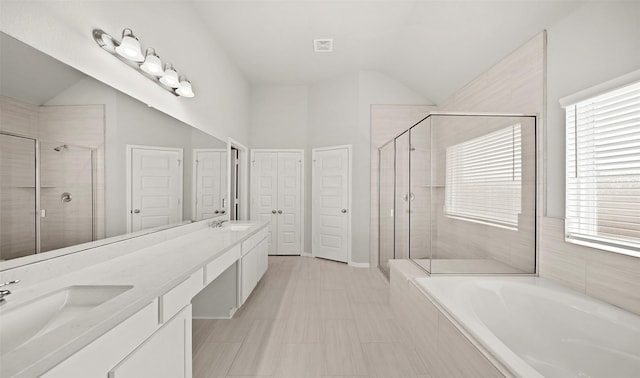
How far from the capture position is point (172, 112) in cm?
233

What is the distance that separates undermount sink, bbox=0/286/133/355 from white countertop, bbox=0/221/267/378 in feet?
0.14

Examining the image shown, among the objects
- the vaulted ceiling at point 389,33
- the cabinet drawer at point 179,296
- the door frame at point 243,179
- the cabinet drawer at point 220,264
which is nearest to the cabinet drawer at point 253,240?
the cabinet drawer at point 220,264

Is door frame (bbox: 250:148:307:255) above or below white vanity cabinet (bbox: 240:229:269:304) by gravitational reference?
above

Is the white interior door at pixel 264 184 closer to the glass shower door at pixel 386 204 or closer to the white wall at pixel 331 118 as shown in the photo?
the white wall at pixel 331 118

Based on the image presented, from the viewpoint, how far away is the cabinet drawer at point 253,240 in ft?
8.75

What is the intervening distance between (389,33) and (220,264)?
127 inches

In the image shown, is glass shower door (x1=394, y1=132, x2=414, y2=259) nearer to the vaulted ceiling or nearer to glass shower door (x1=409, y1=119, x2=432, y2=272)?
glass shower door (x1=409, y1=119, x2=432, y2=272)

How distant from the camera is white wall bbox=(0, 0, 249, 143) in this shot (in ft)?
4.02

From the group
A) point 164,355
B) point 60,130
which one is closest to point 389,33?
point 60,130

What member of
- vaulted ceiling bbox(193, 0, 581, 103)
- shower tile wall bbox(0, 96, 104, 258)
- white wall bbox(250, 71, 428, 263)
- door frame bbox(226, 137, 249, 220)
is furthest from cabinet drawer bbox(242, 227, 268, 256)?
vaulted ceiling bbox(193, 0, 581, 103)

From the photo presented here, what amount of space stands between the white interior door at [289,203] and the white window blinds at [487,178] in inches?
112

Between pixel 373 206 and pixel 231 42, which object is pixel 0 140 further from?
pixel 373 206

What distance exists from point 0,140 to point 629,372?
116 inches

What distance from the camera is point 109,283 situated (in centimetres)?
115
